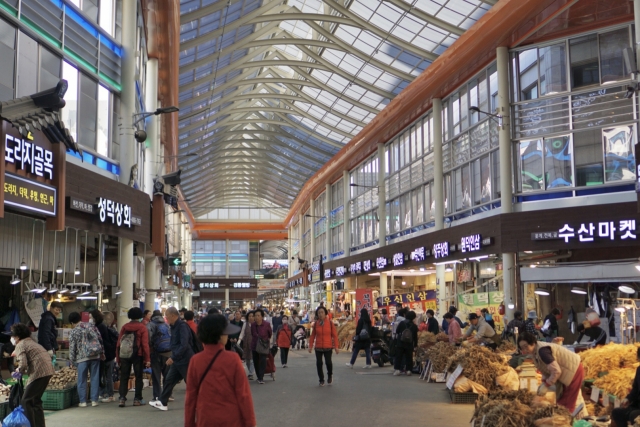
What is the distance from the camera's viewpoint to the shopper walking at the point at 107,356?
13.5 metres

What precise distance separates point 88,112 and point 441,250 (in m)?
13.7

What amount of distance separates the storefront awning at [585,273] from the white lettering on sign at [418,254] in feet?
37.5

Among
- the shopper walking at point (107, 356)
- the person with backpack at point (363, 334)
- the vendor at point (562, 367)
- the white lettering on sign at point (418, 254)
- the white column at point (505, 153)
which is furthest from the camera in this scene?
the white lettering on sign at point (418, 254)

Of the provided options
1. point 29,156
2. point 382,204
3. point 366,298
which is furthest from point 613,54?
point 382,204

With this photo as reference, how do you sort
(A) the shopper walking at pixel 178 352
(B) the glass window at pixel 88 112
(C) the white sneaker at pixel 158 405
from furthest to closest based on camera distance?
(B) the glass window at pixel 88 112, (C) the white sneaker at pixel 158 405, (A) the shopper walking at pixel 178 352

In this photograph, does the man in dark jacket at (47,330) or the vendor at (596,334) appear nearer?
the man in dark jacket at (47,330)

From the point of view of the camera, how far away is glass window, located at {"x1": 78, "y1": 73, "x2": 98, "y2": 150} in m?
17.5

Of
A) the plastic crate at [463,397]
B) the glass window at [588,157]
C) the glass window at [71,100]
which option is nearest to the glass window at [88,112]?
the glass window at [71,100]

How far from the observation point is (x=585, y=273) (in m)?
15.8

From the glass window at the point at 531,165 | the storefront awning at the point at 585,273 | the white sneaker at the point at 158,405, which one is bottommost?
the white sneaker at the point at 158,405

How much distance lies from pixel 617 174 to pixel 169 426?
603 inches

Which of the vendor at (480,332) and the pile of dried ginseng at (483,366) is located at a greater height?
the vendor at (480,332)

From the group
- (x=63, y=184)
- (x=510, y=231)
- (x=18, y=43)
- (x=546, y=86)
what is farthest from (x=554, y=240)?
(x=18, y=43)

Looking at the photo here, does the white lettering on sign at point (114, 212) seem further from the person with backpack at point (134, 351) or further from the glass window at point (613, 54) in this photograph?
the glass window at point (613, 54)
